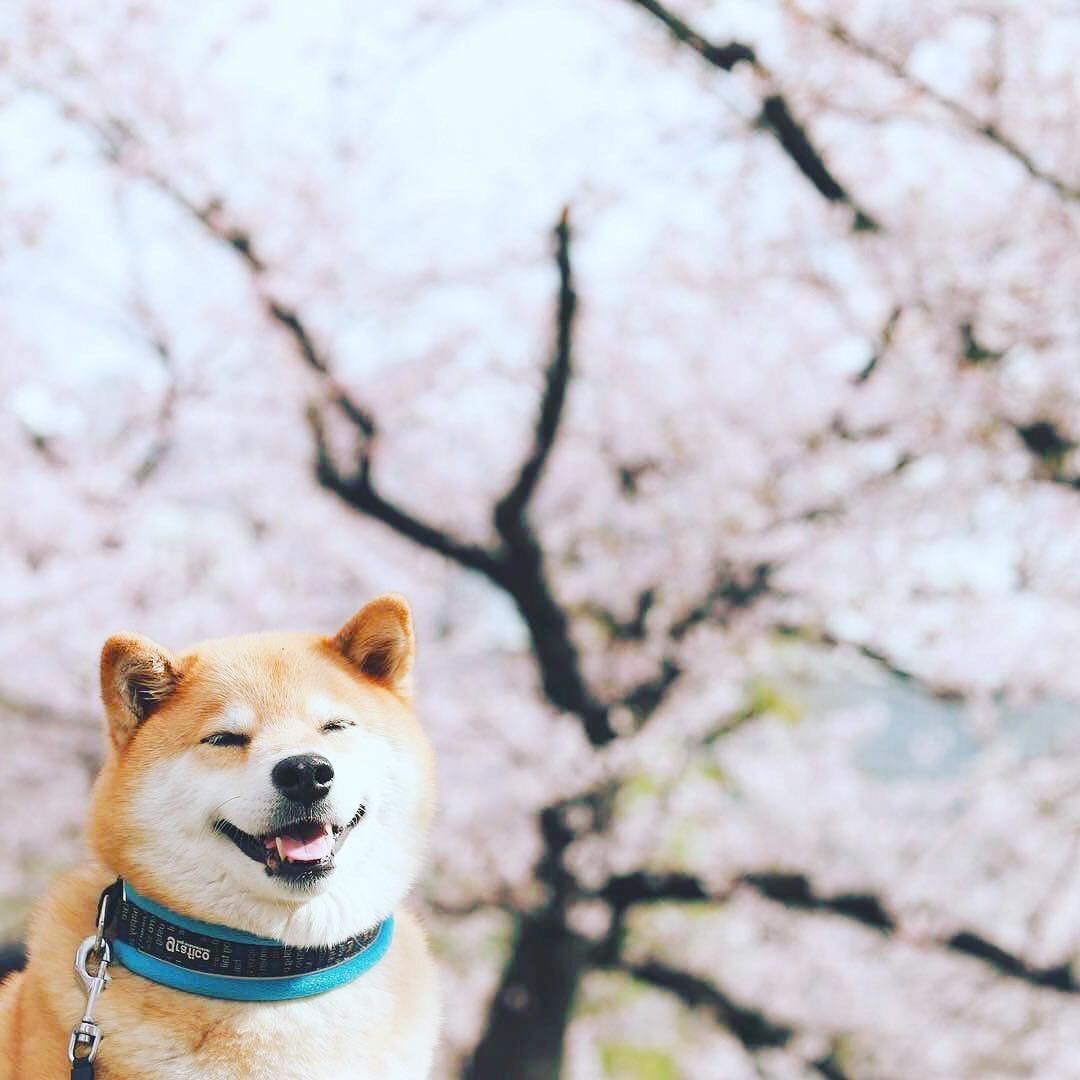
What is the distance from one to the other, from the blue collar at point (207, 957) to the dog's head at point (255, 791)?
1.0 inches

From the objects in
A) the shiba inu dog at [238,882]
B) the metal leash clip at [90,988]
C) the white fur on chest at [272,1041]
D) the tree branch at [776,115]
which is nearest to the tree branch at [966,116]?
the tree branch at [776,115]

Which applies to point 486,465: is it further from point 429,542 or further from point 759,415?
point 759,415

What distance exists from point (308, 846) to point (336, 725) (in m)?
0.22

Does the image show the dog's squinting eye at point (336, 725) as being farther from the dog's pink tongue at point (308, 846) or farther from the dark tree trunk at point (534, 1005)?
the dark tree trunk at point (534, 1005)

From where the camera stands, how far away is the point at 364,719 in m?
2.10

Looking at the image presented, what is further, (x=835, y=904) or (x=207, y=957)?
(x=835, y=904)

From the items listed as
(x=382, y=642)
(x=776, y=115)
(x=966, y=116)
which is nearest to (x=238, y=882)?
(x=382, y=642)

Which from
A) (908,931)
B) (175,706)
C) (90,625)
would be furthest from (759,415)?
(175,706)

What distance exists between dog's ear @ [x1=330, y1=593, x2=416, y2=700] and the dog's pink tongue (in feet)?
1.21

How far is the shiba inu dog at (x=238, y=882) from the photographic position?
6.27ft

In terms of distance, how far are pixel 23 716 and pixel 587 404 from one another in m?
4.14

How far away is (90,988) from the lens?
1.91 meters

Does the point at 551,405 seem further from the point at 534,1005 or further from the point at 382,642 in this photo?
the point at 382,642

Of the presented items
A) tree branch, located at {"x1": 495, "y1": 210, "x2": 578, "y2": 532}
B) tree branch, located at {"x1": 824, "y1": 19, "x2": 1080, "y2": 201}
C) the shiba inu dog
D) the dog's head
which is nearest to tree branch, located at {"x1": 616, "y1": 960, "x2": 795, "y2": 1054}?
tree branch, located at {"x1": 495, "y1": 210, "x2": 578, "y2": 532}
